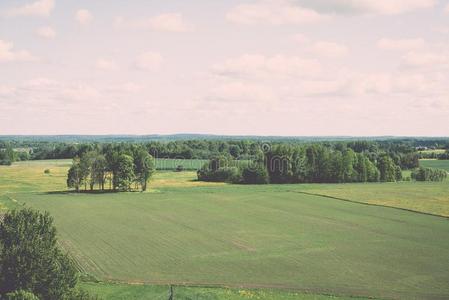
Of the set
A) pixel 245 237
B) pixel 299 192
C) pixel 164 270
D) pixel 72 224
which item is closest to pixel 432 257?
pixel 245 237

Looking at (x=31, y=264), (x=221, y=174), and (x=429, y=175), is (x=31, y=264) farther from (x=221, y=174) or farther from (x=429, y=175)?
(x=429, y=175)

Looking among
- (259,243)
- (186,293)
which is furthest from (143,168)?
(186,293)

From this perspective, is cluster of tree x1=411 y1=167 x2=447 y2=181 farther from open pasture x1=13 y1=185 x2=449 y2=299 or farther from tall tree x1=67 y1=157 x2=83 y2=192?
tall tree x1=67 y1=157 x2=83 y2=192

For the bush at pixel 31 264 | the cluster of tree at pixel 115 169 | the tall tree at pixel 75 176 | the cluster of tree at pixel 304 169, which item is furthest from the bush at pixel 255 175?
the bush at pixel 31 264

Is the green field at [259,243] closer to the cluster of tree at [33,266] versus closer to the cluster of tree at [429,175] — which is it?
the cluster of tree at [33,266]

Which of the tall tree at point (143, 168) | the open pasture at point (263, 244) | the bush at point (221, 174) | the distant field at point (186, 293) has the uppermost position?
the tall tree at point (143, 168)

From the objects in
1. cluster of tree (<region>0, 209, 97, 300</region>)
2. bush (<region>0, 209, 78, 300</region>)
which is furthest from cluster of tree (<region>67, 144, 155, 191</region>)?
cluster of tree (<region>0, 209, 97, 300</region>)

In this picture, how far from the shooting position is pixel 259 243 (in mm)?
49938

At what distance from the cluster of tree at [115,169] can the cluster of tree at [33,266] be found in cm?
7081

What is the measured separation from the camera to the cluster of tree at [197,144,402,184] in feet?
429

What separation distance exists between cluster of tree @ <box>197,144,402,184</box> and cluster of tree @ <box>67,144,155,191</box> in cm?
3422

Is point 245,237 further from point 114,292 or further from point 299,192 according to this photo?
point 299,192

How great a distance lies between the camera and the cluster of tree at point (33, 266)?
27094 mm

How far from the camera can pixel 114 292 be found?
3366cm
